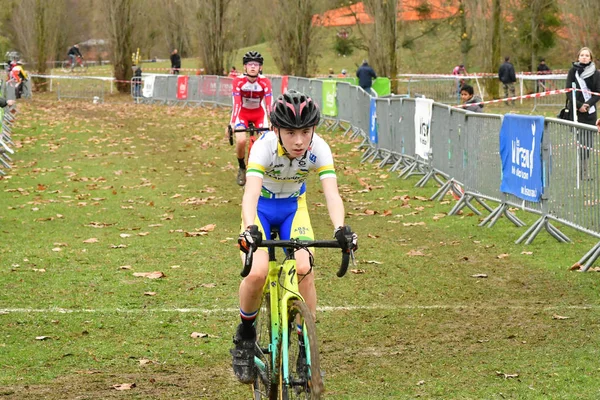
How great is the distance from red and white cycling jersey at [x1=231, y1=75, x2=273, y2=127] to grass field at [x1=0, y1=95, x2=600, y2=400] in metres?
1.50

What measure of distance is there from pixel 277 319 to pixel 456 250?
6525 mm

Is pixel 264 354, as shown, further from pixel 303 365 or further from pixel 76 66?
pixel 76 66

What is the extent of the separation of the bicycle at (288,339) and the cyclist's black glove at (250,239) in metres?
0.04

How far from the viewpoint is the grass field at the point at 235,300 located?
690cm

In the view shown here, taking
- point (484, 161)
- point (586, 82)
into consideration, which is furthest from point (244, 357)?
point (586, 82)

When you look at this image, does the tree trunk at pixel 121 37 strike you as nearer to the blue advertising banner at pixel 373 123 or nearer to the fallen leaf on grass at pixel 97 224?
the blue advertising banner at pixel 373 123

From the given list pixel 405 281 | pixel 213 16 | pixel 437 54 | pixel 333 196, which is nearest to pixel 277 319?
pixel 333 196

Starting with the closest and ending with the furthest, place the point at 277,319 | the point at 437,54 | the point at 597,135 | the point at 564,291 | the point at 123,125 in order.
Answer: the point at 277,319
the point at 564,291
the point at 597,135
the point at 123,125
the point at 437,54

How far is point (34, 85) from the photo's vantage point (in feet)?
186

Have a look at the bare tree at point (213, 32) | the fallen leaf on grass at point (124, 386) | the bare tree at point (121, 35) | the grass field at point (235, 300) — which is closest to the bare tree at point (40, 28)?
the bare tree at point (121, 35)

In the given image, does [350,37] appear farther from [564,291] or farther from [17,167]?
[564,291]

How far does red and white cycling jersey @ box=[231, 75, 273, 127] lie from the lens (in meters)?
14.9

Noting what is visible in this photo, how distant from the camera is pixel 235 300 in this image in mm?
9438

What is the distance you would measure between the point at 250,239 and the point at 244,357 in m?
1.09
